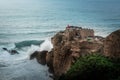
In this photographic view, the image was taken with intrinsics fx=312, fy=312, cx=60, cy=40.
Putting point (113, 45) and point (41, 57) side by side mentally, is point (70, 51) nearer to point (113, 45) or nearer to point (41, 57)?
point (113, 45)

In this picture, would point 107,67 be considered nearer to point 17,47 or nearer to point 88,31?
point 88,31

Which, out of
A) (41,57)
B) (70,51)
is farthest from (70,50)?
(41,57)

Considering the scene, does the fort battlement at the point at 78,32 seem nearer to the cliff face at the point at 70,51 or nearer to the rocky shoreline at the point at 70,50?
the rocky shoreline at the point at 70,50

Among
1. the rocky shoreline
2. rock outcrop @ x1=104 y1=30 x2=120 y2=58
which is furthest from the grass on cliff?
the rocky shoreline

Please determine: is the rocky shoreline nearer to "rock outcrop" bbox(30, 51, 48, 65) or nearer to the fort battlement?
the fort battlement

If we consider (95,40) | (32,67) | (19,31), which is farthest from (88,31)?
(19,31)

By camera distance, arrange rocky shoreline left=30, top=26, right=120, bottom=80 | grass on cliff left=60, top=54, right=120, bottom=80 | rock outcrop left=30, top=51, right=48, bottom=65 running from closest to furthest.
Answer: grass on cliff left=60, top=54, right=120, bottom=80 < rocky shoreline left=30, top=26, right=120, bottom=80 < rock outcrop left=30, top=51, right=48, bottom=65
